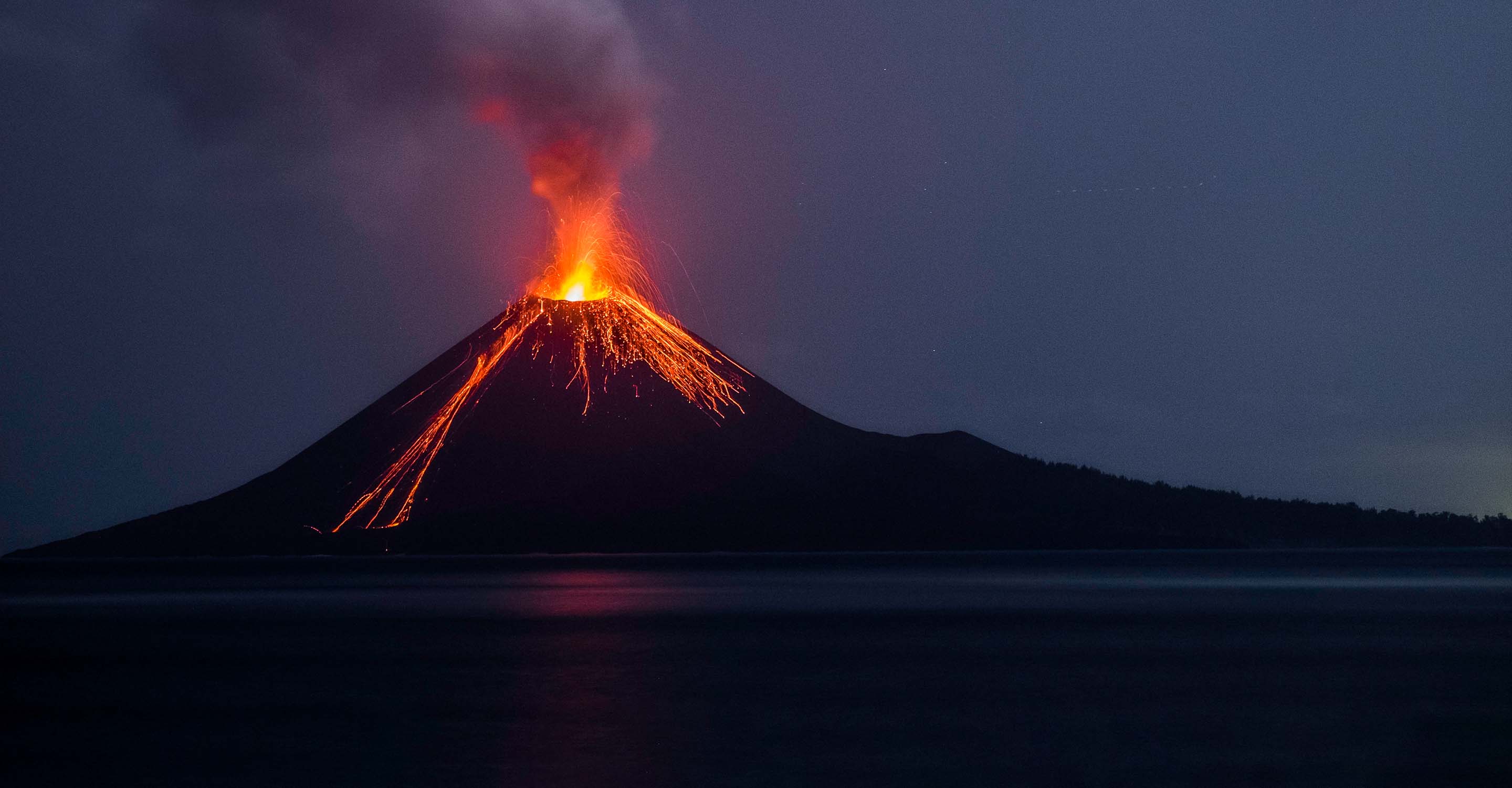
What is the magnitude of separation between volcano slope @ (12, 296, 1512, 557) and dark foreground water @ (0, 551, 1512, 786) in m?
108

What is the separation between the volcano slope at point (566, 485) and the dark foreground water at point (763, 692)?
356 feet

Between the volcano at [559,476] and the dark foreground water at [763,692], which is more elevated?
the volcano at [559,476]

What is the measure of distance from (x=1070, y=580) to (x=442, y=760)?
6289cm

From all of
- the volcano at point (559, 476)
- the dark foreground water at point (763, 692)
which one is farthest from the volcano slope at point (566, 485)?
the dark foreground water at point (763, 692)

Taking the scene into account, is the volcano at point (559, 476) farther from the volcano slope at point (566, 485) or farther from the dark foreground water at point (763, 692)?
the dark foreground water at point (763, 692)

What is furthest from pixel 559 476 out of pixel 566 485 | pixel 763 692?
pixel 763 692

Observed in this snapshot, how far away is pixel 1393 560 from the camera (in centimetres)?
13388

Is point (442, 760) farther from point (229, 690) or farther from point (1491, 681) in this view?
point (1491, 681)

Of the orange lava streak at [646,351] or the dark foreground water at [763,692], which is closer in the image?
the dark foreground water at [763,692]

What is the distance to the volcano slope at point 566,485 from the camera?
161m

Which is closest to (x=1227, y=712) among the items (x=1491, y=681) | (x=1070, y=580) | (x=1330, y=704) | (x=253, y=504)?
(x=1330, y=704)

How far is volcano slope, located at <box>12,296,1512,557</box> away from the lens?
161m

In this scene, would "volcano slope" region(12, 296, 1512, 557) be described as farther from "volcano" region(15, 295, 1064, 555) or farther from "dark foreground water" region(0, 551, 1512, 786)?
"dark foreground water" region(0, 551, 1512, 786)

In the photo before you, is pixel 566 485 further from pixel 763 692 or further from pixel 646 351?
pixel 763 692
